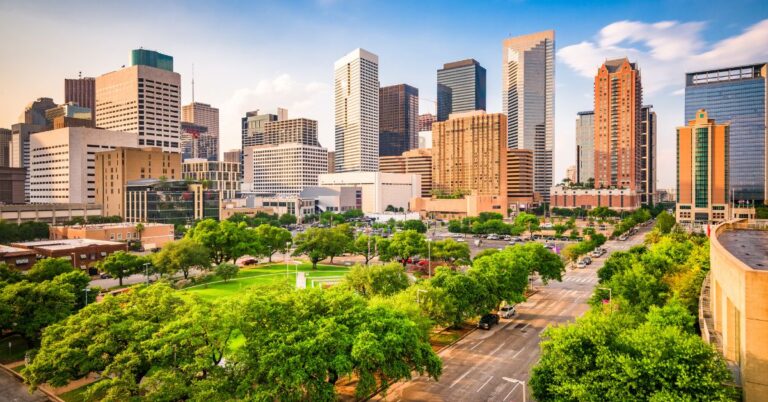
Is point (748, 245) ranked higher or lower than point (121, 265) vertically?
higher

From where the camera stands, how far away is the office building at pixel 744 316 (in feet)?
70.4

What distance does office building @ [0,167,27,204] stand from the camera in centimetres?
19023

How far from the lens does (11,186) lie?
193m

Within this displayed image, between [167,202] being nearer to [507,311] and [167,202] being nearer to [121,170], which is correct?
[121,170]

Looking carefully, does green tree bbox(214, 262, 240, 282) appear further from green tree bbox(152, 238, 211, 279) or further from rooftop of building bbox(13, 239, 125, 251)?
rooftop of building bbox(13, 239, 125, 251)

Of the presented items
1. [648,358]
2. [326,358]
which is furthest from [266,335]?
[648,358]

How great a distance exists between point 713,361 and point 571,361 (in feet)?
21.3

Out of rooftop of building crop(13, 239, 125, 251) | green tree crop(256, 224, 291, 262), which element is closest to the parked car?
green tree crop(256, 224, 291, 262)

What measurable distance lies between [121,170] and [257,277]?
338 feet

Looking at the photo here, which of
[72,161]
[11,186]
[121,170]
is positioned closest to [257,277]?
[121,170]

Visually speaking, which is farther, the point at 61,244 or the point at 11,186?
the point at 11,186

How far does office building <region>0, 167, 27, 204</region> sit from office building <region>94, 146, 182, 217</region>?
5490 centimetres

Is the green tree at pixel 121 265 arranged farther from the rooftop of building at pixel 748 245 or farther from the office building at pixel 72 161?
the office building at pixel 72 161

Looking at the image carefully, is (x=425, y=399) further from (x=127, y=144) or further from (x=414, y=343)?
(x=127, y=144)
